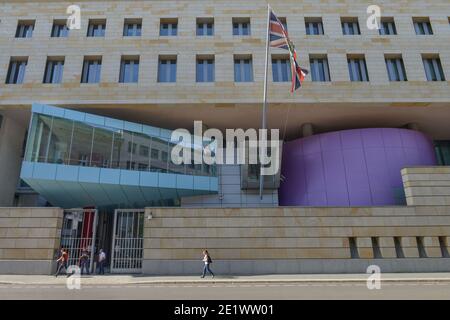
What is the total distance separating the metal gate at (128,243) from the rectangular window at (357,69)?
2113 cm

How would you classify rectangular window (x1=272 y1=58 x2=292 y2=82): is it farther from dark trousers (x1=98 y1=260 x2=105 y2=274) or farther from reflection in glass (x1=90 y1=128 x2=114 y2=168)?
dark trousers (x1=98 y1=260 x2=105 y2=274)

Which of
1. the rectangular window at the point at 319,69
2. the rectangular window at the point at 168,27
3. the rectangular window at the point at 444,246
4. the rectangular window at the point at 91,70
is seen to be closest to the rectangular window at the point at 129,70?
the rectangular window at the point at 91,70

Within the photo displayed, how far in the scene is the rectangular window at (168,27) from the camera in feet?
90.9

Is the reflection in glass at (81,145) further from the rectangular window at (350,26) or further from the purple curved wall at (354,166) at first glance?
the rectangular window at (350,26)

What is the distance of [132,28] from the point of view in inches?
1097

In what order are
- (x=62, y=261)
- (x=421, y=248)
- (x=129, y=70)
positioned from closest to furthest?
(x=62, y=261) → (x=421, y=248) → (x=129, y=70)

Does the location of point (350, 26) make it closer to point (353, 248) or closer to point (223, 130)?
point (223, 130)

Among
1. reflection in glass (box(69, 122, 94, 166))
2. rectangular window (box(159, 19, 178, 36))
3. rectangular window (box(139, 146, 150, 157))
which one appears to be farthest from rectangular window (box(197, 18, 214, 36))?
reflection in glass (box(69, 122, 94, 166))

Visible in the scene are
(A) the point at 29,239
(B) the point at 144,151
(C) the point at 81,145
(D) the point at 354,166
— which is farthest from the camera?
(D) the point at 354,166

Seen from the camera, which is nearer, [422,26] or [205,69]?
[205,69]

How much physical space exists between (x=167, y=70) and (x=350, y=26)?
58.2ft

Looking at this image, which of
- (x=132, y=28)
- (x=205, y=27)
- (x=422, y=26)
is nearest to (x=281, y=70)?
(x=205, y=27)
